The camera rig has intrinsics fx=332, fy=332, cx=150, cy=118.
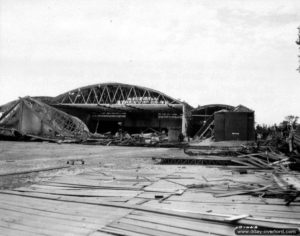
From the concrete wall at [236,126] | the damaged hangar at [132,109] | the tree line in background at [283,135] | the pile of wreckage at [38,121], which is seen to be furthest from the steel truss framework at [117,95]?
the tree line in background at [283,135]

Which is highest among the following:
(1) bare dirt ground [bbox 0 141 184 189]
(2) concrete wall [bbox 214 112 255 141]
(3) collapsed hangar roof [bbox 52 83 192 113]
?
(3) collapsed hangar roof [bbox 52 83 192 113]

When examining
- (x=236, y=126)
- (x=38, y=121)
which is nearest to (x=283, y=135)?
(x=236, y=126)

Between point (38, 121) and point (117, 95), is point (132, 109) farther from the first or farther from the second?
point (38, 121)

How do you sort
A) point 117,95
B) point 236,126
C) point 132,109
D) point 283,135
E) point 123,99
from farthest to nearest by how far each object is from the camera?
1. point 117,95
2. point 132,109
3. point 123,99
4. point 236,126
5. point 283,135

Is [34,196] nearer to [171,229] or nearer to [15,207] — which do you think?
[15,207]

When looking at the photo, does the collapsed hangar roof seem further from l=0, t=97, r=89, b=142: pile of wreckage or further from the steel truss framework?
l=0, t=97, r=89, b=142: pile of wreckage

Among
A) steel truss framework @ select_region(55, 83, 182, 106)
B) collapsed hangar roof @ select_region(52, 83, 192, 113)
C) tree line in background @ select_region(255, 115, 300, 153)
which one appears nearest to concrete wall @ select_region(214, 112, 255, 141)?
tree line in background @ select_region(255, 115, 300, 153)

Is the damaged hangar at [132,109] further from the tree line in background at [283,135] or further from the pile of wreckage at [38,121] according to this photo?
the tree line in background at [283,135]
